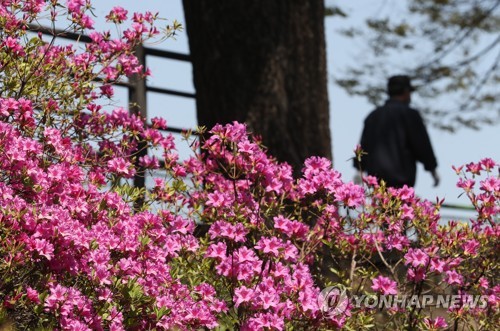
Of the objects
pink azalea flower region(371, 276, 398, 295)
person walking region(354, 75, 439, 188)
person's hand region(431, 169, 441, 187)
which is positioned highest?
person walking region(354, 75, 439, 188)

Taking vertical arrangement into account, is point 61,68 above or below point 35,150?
above

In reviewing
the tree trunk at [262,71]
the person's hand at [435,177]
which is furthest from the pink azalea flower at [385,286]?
the person's hand at [435,177]

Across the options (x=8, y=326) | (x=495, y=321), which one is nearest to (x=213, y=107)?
Answer: (x=495, y=321)

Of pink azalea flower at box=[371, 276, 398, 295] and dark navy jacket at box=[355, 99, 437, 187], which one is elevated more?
dark navy jacket at box=[355, 99, 437, 187]

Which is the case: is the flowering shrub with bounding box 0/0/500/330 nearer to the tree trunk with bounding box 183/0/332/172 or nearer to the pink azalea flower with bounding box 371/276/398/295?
the pink azalea flower with bounding box 371/276/398/295

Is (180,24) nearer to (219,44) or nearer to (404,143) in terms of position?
(219,44)

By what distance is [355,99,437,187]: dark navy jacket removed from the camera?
26.7 feet

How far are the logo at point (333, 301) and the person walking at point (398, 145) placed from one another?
3869mm

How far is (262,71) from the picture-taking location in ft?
26.0

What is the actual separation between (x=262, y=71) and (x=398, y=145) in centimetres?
139

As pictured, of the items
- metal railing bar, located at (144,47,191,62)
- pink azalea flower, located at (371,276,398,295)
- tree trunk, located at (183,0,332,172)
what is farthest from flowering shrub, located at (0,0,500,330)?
metal railing bar, located at (144,47,191,62)

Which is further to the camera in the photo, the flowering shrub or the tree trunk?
the tree trunk

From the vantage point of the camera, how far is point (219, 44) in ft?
26.1

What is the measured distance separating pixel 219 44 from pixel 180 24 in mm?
3314
